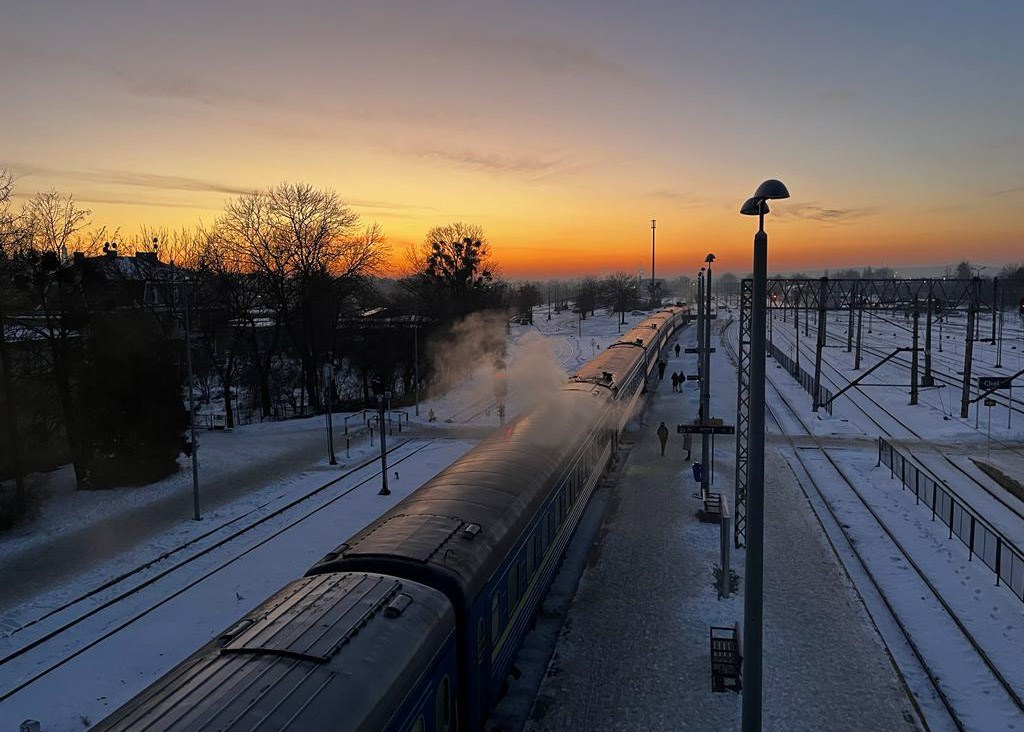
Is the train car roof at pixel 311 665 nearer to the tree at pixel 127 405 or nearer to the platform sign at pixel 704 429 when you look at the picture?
the platform sign at pixel 704 429

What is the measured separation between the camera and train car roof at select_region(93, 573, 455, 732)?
5133mm

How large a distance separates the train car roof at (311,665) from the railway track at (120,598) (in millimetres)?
8161

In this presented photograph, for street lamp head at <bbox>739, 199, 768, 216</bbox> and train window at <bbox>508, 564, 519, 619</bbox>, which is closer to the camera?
street lamp head at <bbox>739, 199, 768, 216</bbox>

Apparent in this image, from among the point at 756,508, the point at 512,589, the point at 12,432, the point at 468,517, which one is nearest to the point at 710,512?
the point at 512,589

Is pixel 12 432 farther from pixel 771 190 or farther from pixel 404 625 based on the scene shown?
pixel 771 190

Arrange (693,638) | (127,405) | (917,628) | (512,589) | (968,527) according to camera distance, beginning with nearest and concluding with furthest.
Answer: (512,589), (693,638), (917,628), (968,527), (127,405)

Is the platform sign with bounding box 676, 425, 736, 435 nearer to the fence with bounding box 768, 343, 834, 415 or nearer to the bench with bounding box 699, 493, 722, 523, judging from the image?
the bench with bounding box 699, 493, 722, 523

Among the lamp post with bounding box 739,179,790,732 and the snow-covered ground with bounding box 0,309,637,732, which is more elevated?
the lamp post with bounding box 739,179,790,732

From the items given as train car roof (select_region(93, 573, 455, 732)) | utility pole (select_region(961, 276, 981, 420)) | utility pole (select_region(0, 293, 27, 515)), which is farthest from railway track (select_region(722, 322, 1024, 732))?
utility pole (select_region(0, 293, 27, 515))

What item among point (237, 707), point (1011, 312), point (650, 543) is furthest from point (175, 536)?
point (1011, 312)

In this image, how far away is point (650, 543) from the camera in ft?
55.4

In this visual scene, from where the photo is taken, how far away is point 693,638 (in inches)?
483

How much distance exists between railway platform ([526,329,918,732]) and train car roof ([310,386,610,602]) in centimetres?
291

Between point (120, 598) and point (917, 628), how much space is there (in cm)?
1685
